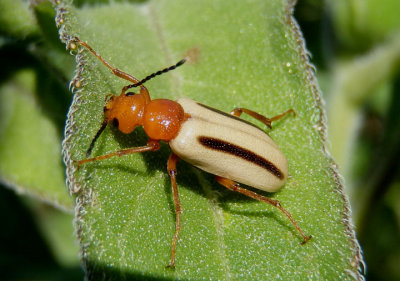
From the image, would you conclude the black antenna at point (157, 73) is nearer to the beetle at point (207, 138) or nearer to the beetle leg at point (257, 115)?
the beetle at point (207, 138)

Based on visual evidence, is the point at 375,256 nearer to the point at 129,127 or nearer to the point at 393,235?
the point at 393,235

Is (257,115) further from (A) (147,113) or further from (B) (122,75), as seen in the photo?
(B) (122,75)

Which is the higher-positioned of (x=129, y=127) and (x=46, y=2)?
(x=46, y=2)

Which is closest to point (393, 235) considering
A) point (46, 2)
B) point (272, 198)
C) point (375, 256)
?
point (375, 256)

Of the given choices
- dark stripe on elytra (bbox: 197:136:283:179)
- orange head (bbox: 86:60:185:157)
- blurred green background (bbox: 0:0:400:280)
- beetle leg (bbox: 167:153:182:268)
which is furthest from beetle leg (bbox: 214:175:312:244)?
blurred green background (bbox: 0:0:400:280)

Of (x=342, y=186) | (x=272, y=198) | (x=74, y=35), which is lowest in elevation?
(x=272, y=198)

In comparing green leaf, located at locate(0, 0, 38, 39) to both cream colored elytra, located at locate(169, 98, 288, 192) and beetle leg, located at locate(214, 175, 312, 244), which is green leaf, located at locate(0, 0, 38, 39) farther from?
beetle leg, located at locate(214, 175, 312, 244)

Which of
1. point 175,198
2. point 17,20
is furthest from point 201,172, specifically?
point 17,20
